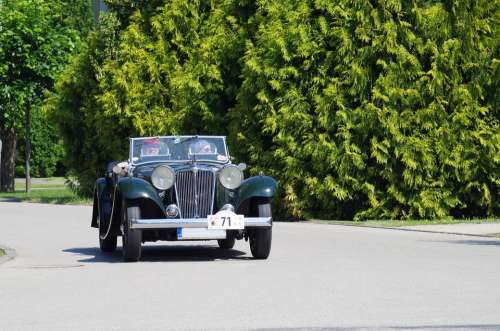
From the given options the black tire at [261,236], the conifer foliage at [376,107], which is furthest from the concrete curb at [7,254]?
the conifer foliage at [376,107]

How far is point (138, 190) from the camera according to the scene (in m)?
15.8

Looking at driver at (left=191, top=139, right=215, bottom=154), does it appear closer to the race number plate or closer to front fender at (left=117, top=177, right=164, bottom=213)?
front fender at (left=117, top=177, right=164, bottom=213)

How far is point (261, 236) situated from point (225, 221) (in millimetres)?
768

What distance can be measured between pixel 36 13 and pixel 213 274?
37622 millimetres

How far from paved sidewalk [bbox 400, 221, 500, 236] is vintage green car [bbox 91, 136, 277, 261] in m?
6.95

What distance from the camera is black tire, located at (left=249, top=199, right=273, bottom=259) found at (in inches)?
630

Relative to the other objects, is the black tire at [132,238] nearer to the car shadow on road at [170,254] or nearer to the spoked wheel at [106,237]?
the car shadow on road at [170,254]

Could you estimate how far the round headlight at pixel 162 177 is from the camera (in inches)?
634

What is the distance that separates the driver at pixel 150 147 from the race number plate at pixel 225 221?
2673 millimetres

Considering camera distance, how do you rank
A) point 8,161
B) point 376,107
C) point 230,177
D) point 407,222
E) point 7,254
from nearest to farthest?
1. point 230,177
2. point 7,254
3. point 407,222
4. point 376,107
5. point 8,161

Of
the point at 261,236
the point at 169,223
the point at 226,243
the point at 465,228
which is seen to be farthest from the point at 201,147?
the point at 465,228

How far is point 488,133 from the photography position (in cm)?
2752

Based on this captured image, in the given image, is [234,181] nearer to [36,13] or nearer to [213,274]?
[213,274]

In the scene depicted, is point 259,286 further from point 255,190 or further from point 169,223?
point 255,190
